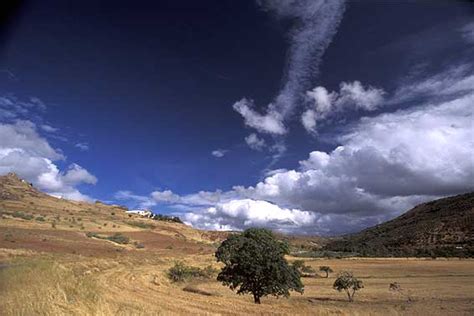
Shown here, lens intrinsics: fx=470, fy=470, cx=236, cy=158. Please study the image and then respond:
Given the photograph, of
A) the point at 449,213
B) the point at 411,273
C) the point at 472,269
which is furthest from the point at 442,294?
the point at 449,213

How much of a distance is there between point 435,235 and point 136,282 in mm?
100301

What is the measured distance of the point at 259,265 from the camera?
31891 millimetres

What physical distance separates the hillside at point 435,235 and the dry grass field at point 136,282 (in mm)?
32940

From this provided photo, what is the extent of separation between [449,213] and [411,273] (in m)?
78.2

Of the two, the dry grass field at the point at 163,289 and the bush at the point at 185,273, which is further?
the bush at the point at 185,273

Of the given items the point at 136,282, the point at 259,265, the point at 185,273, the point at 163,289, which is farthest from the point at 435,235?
the point at 136,282

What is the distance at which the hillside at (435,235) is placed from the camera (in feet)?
340

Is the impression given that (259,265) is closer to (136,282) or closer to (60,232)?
(136,282)

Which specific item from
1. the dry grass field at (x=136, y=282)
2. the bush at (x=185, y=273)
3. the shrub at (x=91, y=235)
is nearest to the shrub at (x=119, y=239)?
the dry grass field at (x=136, y=282)

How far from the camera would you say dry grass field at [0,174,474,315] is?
14328 mm

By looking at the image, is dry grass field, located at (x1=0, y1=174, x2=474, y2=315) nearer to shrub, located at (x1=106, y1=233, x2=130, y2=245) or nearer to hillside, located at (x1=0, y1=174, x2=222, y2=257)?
hillside, located at (x1=0, y1=174, x2=222, y2=257)

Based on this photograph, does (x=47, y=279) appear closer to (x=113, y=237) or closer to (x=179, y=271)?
(x=179, y=271)

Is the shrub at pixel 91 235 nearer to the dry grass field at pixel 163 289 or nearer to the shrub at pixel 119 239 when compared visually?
the shrub at pixel 119 239

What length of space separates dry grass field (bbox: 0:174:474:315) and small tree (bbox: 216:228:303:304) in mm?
1108
